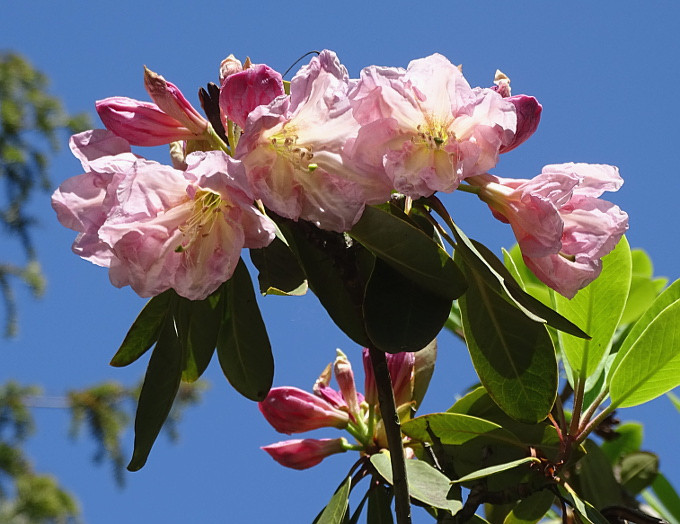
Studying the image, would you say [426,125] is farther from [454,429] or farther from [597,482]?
[597,482]

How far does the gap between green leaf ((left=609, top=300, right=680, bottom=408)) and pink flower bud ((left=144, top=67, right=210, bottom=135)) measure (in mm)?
743

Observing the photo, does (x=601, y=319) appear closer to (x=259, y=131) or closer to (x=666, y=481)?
(x=259, y=131)

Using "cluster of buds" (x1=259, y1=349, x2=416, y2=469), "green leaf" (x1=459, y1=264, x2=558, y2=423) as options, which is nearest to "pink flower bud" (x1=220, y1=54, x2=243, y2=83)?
"green leaf" (x1=459, y1=264, x2=558, y2=423)

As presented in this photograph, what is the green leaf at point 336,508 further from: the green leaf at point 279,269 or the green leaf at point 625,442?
the green leaf at point 625,442

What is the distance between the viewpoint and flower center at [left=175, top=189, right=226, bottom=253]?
3.09ft

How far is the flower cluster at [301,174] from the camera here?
0.91m

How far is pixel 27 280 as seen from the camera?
6172mm

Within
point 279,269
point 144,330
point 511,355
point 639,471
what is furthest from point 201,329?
point 639,471

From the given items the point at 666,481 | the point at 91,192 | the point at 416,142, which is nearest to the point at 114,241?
the point at 91,192

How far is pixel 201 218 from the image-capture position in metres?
0.95

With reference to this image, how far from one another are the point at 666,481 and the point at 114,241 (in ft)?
5.71

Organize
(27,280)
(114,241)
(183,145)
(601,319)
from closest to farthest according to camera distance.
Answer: (114,241), (183,145), (601,319), (27,280)

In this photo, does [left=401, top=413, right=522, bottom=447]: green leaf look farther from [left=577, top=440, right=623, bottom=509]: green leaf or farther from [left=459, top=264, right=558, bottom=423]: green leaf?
[left=577, top=440, right=623, bottom=509]: green leaf

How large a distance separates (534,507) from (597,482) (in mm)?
259
